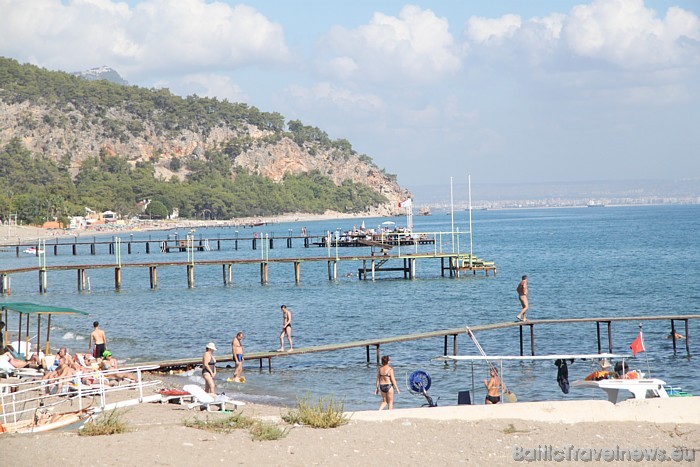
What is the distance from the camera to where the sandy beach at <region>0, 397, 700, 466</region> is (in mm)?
12289

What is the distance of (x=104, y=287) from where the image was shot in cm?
5566

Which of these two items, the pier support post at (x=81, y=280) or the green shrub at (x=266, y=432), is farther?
the pier support post at (x=81, y=280)

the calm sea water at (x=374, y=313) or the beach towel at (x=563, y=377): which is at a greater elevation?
the beach towel at (x=563, y=377)

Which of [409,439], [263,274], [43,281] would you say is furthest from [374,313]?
[409,439]

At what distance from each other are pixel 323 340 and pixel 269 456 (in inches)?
740

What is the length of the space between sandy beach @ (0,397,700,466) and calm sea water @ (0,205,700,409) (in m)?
4.57

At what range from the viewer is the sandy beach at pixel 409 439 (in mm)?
12289

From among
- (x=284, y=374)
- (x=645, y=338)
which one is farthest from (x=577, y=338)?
(x=284, y=374)

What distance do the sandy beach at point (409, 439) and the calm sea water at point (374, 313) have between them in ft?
15.0

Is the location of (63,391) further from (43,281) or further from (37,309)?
(43,281)

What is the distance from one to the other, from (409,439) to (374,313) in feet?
86.5

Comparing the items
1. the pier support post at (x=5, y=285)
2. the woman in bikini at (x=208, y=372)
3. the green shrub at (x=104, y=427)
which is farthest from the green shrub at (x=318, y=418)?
the pier support post at (x=5, y=285)

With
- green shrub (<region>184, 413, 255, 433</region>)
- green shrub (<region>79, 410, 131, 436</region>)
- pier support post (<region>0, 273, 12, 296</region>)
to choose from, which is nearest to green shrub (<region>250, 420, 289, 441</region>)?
green shrub (<region>184, 413, 255, 433</region>)

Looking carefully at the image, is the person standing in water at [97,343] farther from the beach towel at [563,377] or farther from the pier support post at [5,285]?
the pier support post at [5,285]
